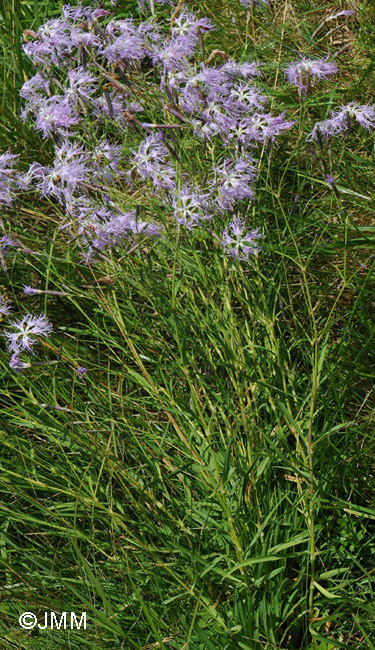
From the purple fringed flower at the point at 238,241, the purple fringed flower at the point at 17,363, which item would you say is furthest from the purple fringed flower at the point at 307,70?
the purple fringed flower at the point at 17,363

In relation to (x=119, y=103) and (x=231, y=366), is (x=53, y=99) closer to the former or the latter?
(x=119, y=103)

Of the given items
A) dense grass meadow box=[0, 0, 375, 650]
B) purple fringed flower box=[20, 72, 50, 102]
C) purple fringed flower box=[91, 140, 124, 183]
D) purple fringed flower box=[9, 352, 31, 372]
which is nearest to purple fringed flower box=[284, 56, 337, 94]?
dense grass meadow box=[0, 0, 375, 650]

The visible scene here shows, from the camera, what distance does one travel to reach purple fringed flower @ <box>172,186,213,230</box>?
188 centimetres

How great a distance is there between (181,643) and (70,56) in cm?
167

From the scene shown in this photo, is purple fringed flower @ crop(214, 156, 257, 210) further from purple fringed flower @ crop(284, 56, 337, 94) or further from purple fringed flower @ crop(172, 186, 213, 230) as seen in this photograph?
purple fringed flower @ crop(284, 56, 337, 94)

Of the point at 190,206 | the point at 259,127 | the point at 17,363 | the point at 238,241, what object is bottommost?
the point at 17,363

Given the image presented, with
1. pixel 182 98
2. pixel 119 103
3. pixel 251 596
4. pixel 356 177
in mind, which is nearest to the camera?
pixel 251 596

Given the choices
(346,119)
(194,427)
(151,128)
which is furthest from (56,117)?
(194,427)

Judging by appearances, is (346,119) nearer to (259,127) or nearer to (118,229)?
(259,127)

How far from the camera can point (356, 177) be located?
2572 mm

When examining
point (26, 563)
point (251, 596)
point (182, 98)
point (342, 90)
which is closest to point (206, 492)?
point (251, 596)

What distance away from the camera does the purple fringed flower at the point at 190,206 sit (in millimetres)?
1878

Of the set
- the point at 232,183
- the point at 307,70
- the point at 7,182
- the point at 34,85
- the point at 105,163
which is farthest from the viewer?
the point at 34,85

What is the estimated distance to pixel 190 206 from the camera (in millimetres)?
1892
